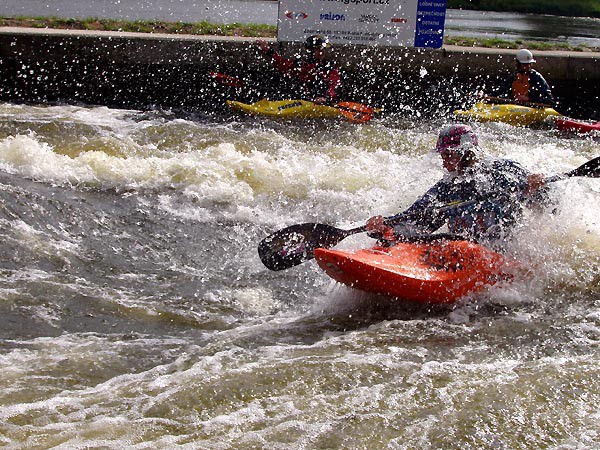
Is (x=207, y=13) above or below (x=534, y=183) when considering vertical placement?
above

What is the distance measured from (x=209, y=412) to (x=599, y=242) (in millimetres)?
4079

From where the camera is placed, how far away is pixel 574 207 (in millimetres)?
6848

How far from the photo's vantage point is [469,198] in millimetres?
5758

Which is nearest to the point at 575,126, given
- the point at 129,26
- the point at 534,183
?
the point at 534,183

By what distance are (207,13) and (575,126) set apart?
56.0ft

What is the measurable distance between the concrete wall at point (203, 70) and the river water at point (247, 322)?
3.66 meters

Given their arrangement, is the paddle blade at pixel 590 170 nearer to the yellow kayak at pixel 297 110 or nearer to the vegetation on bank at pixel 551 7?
the yellow kayak at pixel 297 110

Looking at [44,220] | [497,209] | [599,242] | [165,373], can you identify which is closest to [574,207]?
[599,242]

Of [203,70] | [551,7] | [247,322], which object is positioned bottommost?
[247,322]

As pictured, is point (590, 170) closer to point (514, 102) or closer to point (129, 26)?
point (514, 102)

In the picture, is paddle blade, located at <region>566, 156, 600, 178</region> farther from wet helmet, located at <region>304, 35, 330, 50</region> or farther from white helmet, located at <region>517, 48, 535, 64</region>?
wet helmet, located at <region>304, 35, 330, 50</region>

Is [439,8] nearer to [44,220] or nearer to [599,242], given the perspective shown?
[599,242]

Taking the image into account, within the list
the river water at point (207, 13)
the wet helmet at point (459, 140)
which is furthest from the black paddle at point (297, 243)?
the river water at point (207, 13)

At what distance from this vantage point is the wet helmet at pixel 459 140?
5.70 meters
